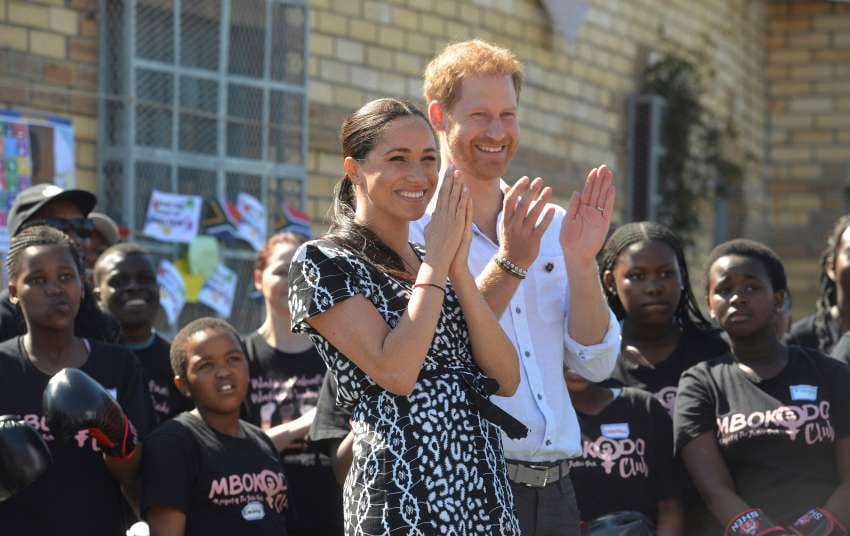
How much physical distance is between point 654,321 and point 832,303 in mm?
1510

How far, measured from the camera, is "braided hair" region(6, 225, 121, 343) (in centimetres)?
482

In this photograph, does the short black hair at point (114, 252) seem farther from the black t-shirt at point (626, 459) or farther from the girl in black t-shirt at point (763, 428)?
the girl in black t-shirt at point (763, 428)

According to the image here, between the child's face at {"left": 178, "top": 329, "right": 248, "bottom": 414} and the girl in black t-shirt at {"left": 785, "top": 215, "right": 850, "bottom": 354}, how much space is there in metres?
2.50

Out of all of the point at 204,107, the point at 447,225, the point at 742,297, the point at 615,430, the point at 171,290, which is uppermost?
the point at 204,107

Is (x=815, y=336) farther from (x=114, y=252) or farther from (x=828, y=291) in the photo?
(x=114, y=252)

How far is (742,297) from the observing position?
5.14 meters

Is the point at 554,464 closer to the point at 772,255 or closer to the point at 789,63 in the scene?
the point at 772,255

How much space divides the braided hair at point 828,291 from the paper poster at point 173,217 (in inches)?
148

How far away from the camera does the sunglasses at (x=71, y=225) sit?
18.1 ft

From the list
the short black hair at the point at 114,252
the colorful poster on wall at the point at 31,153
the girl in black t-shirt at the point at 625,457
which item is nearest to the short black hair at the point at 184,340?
the short black hair at the point at 114,252

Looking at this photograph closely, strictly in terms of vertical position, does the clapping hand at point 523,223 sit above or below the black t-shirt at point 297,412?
above

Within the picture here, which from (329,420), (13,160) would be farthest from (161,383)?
(13,160)

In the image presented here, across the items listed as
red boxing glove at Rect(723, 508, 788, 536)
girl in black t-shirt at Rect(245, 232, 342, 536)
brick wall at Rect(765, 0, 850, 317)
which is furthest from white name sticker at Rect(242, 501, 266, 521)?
brick wall at Rect(765, 0, 850, 317)

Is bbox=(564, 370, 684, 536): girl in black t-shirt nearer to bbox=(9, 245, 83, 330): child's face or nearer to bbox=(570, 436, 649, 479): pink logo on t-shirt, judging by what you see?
bbox=(570, 436, 649, 479): pink logo on t-shirt
